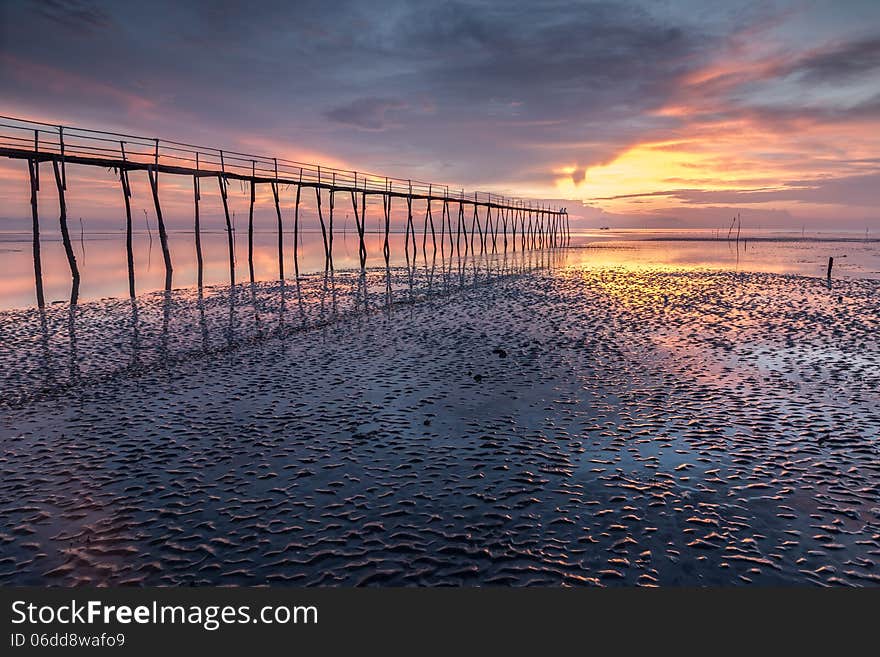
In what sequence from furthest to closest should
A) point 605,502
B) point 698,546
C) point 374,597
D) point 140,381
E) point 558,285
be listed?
point 558,285 < point 140,381 < point 605,502 < point 698,546 < point 374,597

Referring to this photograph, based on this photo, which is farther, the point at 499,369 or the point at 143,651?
the point at 499,369

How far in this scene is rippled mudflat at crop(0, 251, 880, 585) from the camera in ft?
16.8

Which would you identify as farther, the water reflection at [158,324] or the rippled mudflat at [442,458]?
the water reflection at [158,324]

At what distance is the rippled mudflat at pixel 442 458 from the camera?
512 centimetres

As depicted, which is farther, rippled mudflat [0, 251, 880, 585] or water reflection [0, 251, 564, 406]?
water reflection [0, 251, 564, 406]

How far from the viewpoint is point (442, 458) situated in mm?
7508

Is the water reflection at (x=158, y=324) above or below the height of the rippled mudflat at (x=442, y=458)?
above

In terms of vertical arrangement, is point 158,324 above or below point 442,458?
above

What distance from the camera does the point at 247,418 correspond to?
902 centimetres

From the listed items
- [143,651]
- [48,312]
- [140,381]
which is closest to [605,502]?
[143,651]

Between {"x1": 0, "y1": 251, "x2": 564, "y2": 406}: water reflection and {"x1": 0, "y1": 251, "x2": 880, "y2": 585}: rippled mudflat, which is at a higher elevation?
{"x1": 0, "y1": 251, "x2": 564, "y2": 406}: water reflection

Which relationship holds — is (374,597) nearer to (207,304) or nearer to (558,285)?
(207,304)

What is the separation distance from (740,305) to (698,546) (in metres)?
19.4

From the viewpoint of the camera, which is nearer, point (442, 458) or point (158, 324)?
point (442, 458)
